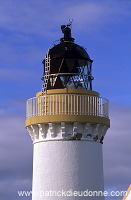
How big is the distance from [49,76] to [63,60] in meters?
0.90

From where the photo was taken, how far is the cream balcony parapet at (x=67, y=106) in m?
26.9

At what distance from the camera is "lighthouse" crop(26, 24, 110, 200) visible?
2650cm

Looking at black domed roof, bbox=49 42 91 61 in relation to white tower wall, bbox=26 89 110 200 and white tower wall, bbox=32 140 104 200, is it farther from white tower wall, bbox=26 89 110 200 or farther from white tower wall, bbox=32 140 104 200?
white tower wall, bbox=32 140 104 200

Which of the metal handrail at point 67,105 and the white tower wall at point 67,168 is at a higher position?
the metal handrail at point 67,105

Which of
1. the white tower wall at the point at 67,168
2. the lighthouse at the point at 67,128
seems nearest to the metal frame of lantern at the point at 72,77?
the lighthouse at the point at 67,128

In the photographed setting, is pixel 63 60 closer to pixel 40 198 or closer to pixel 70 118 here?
pixel 70 118

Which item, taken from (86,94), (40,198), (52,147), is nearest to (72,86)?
(86,94)

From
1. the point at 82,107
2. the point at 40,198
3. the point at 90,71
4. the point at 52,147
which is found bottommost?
the point at 40,198

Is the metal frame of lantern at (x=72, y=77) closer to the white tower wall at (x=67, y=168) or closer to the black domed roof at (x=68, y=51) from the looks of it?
the black domed roof at (x=68, y=51)

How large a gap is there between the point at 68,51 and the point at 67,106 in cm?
235

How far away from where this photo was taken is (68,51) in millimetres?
27531

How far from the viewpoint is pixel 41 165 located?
27000mm

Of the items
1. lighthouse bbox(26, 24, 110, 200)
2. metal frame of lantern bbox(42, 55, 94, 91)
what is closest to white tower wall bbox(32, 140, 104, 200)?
lighthouse bbox(26, 24, 110, 200)

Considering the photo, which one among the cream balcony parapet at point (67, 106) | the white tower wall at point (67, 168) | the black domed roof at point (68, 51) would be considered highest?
the black domed roof at point (68, 51)
